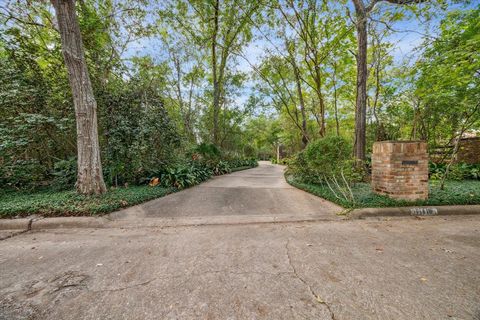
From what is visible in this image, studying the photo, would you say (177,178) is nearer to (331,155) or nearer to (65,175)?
(65,175)

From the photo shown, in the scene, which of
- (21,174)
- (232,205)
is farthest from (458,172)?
(21,174)

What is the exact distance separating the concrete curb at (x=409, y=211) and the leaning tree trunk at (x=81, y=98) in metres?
5.29

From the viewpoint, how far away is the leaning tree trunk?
3510 millimetres

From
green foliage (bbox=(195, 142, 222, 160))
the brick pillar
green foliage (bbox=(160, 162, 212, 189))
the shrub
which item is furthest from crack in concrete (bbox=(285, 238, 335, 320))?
green foliage (bbox=(195, 142, 222, 160))

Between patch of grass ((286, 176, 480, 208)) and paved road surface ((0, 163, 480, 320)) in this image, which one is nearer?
paved road surface ((0, 163, 480, 320))

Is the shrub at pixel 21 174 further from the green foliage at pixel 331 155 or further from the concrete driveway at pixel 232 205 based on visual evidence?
the green foliage at pixel 331 155

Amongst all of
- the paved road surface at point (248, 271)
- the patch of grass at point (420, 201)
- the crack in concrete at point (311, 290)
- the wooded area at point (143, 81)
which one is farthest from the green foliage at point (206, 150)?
the crack in concrete at point (311, 290)

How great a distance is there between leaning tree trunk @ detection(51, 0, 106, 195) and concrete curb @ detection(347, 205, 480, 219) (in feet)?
17.4


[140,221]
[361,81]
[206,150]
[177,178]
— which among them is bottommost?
[140,221]

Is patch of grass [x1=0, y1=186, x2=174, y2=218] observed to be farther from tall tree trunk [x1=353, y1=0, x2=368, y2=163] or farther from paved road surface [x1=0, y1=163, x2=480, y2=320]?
tall tree trunk [x1=353, y1=0, x2=368, y2=163]

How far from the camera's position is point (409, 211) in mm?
3258

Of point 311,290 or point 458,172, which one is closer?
point 311,290

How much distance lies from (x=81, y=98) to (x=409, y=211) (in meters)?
6.88

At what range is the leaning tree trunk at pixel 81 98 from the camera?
3510 millimetres
